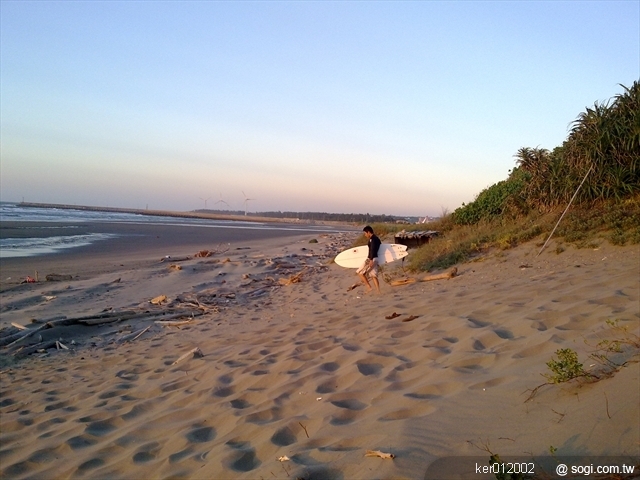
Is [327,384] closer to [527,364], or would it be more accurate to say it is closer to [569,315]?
[527,364]

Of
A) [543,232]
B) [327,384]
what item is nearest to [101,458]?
[327,384]

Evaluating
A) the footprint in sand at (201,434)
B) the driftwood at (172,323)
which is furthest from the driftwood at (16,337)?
the footprint in sand at (201,434)

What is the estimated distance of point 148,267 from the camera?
16.7 m

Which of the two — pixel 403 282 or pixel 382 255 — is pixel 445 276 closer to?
pixel 403 282

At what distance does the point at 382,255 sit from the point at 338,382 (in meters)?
6.69

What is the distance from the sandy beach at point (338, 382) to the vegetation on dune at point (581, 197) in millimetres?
739

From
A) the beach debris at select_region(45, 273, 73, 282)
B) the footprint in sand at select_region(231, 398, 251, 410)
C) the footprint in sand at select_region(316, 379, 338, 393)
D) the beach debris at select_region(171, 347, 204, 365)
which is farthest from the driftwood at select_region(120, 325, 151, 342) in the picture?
the beach debris at select_region(45, 273, 73, 282)

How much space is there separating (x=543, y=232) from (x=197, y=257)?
12.5 meters

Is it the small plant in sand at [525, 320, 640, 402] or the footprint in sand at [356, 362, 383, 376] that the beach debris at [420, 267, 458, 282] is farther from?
the small plant in sand at [525, 320, 640, 402]

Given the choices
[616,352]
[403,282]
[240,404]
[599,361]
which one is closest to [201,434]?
[240,404]

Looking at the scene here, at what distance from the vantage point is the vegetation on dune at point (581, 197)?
10.2 m

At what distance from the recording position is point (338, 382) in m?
4.67

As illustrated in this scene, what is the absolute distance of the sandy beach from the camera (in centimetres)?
301

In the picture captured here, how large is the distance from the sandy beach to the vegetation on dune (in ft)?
2.42
